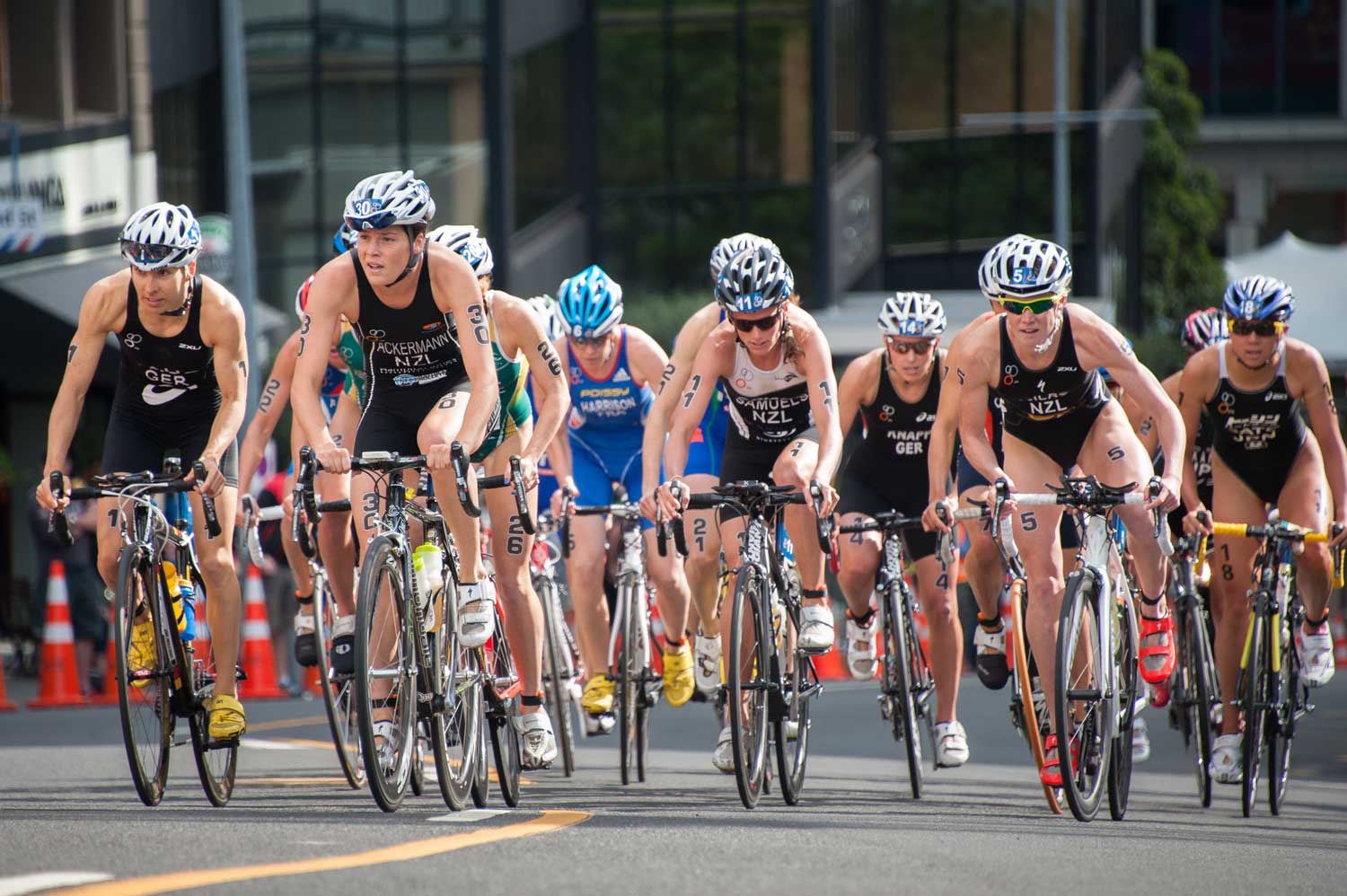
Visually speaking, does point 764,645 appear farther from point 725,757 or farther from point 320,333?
point 320,333

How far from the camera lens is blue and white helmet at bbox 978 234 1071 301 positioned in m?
8.95

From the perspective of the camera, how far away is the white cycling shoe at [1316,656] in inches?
415

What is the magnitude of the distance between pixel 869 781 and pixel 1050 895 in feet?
14.6

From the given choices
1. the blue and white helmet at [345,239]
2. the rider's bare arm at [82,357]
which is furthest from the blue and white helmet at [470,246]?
the rider's bare arm at [82,357]

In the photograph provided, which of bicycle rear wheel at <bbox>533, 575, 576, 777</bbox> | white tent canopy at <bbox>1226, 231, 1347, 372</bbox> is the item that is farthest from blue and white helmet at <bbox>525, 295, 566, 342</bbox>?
white tent canopy at <bbox>1226, 231, 1347, 372</bbox>

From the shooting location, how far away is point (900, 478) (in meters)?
10.8

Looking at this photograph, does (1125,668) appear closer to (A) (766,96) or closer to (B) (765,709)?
(B) (765,709)

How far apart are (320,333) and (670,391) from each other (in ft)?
6.83

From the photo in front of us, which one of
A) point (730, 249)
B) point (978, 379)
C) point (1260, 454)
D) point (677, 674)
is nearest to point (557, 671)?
point (677, 674)

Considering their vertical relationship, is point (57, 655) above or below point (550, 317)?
below

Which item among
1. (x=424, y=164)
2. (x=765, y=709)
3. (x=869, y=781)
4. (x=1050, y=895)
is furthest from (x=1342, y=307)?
(x=1050, y=895)

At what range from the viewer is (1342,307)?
82.8ft

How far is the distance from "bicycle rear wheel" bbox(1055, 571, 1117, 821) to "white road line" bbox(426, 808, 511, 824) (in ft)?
7.58

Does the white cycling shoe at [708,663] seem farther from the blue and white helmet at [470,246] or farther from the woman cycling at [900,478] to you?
the blue and white helmet at [470,246]
